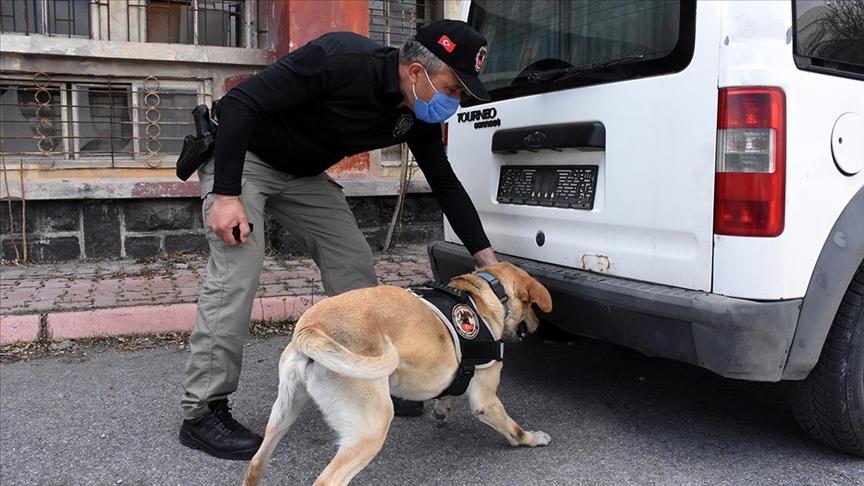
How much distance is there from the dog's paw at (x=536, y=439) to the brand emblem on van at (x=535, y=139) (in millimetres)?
1244

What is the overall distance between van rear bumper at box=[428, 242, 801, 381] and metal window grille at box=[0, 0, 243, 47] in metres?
4.98

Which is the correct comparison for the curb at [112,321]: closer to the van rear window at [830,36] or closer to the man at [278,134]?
the man at [278,134]

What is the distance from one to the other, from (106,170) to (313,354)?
16.2 ft

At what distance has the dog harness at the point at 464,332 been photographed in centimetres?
258

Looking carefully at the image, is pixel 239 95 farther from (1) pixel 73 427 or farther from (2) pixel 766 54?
(2) pixel 766 54

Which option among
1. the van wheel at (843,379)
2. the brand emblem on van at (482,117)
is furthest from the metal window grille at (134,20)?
the van wheel at (843,379)

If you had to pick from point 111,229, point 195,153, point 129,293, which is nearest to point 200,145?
point 195,153

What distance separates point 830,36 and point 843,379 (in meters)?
1.22

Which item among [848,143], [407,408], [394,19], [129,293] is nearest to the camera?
[848,143]

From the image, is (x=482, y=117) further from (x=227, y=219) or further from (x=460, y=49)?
(x=227, y=219)

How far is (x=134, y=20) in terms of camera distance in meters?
6.30

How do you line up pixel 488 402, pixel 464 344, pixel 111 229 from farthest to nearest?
pixel 111 229, pixel 488 402, pixel 464 344

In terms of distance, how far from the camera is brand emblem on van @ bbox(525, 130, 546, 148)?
3.07 meters

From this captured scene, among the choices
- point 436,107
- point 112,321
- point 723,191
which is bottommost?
point 112,321
